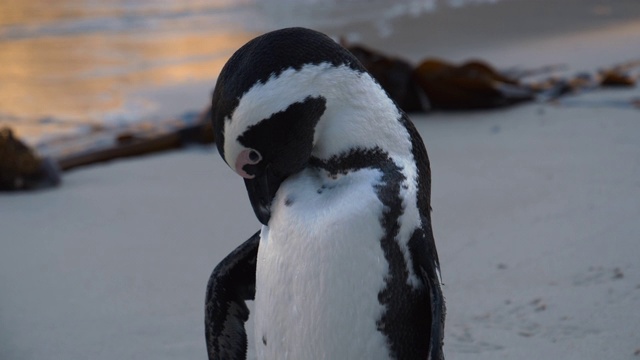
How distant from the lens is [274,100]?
5.65 feet

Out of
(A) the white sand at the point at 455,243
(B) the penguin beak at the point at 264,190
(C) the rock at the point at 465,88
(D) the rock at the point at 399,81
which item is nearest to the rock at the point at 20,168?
(A) the white sand at the point at 455,243

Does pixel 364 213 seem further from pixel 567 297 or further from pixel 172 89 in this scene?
pixel 172 89

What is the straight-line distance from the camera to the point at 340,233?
1745mm

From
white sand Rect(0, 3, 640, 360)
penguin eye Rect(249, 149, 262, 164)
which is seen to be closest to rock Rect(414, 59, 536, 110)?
white sand Rect(0, 3, 640, 360)

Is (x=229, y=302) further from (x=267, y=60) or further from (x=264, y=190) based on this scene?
(x=267, y=60)

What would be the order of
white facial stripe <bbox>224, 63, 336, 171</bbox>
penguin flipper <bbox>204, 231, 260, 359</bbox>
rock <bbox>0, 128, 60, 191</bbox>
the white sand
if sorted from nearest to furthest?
1. white facial stripe <bbox>224, 63, 336, 171</bbox>
2. penguin flipper <bbox>204, 231, 260, 359</bbox>
3. the white sand
4. rock <bbox>0, 128, 60, 191</bbox>

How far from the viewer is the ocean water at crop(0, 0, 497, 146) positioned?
715 centimetres

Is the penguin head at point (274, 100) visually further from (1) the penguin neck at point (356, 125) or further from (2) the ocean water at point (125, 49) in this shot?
(2) the ocean water at point (125, 49)

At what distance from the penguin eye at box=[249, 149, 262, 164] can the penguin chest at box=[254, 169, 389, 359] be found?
3.6 inches

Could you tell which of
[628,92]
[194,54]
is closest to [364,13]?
[194,54]

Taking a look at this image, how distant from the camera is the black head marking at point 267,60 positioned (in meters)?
1.74

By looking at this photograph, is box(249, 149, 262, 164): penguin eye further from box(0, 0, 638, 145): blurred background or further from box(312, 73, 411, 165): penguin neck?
box(0, 0, 638, 145): blurred background

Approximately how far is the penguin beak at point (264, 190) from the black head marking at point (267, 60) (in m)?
0.09

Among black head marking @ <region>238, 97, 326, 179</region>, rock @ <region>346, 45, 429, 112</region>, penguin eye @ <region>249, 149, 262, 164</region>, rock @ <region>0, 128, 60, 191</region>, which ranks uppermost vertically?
black head marking @ <region>238, 97, 326, 179</region>
